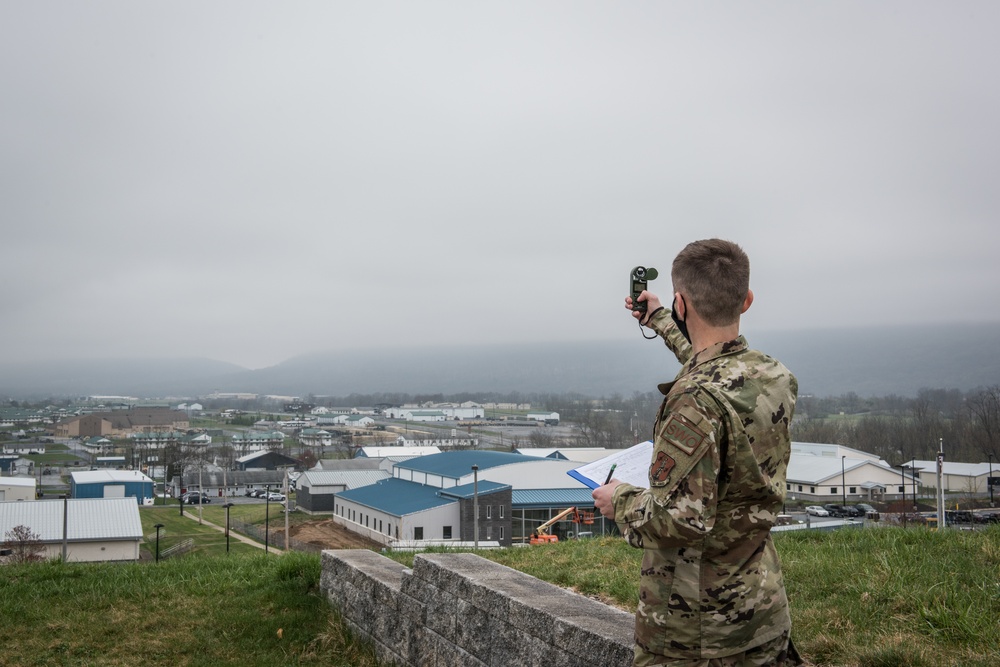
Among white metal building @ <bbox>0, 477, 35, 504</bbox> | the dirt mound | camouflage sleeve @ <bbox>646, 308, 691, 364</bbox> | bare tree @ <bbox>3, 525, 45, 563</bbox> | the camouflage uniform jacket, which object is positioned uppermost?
camouflage sleeve @ <bbox>646, 308, 691, 364</bbox>

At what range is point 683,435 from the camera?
2.30 m

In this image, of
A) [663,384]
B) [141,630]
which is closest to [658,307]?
[663,384]

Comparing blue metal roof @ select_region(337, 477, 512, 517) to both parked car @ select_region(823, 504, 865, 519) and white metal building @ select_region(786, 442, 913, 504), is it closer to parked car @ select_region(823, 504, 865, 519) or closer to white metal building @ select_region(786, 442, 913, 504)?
parked car @ select_region(823, 504, 865, 519)

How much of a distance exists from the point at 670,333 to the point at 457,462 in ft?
114

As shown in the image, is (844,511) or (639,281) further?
(844,511)

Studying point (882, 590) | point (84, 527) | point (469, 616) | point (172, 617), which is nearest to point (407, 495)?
point (84, 527)

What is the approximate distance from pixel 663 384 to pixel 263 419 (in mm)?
118434

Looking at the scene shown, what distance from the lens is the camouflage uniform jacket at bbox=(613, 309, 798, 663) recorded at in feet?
7.50

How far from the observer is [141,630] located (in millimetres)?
6395

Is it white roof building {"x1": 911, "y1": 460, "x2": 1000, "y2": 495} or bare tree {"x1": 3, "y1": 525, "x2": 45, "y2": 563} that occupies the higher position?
bare tree {"x1": 3, "y1": 525, "x2": 45, "y2": 563}

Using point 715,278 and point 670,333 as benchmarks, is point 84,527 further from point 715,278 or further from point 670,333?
point 715,278

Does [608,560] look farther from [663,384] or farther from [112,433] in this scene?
[112,433]

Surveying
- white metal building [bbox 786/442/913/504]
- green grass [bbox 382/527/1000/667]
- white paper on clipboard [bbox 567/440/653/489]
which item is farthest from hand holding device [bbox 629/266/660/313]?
white metal building [bbox 786/442/913/504]

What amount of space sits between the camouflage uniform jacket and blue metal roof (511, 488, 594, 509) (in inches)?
1157
